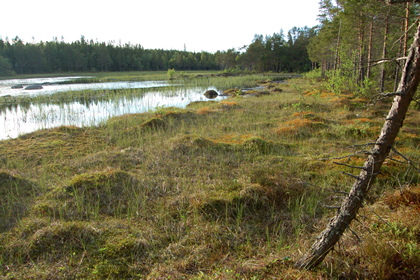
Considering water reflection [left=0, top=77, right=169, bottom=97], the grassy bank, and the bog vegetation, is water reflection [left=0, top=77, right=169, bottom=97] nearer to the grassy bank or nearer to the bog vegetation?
the bog vegetation

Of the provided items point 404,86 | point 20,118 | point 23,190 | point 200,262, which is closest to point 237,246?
point 200,262

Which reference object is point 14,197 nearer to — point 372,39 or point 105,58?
point 372,39

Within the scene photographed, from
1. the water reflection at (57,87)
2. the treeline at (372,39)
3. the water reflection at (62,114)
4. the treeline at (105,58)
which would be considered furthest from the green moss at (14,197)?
the treeline at (105,58)

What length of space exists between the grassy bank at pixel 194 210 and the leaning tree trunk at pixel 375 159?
6.7 inches

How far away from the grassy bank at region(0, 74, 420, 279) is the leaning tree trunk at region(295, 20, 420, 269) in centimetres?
17

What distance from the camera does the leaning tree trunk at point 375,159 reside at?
225 centimetres

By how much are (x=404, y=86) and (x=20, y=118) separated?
54.8 ft

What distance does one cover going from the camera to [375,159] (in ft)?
8.20

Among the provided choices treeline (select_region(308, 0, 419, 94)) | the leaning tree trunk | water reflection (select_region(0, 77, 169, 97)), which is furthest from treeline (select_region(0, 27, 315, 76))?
the leaning tree trunk

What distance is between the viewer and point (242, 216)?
4.55 meters

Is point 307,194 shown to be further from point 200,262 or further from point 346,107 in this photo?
point 346,107

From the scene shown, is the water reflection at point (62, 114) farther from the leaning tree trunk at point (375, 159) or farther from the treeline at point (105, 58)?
the treeline at point (105, 58)

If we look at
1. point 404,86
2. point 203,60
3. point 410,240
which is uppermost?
point 203,60

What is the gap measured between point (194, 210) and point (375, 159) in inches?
113
